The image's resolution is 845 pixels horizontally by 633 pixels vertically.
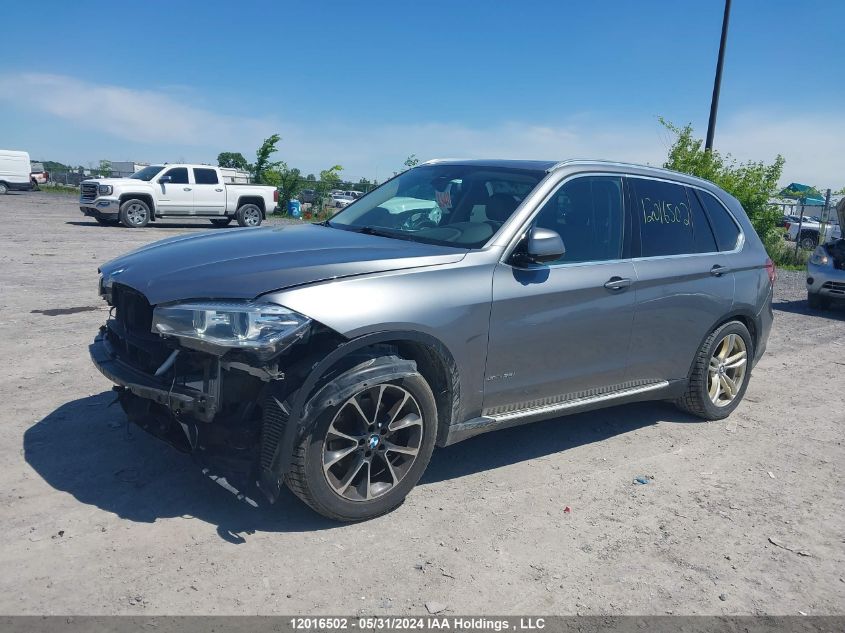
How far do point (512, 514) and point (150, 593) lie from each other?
1.88 metres

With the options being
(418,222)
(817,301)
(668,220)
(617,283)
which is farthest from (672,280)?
(817,301)

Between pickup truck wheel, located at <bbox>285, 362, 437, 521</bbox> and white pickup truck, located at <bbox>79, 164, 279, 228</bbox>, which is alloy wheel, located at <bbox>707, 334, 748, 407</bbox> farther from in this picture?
white pickup truck, located at <bbox>79, 164, 279, 228</bbox>

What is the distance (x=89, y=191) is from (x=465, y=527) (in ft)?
73.9

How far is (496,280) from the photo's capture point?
404 centimetres

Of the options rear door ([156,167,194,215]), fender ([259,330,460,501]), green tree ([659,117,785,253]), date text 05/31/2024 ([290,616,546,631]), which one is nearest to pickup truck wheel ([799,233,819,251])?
green tree ([659,117,785,253])

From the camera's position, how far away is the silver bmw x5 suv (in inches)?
132

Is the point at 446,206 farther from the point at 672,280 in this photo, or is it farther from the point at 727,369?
the point at 727,369

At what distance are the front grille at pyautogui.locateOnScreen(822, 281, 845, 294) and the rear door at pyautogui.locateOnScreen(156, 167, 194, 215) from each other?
18355 mm

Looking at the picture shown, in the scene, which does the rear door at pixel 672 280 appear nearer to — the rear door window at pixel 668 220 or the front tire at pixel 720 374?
the rear door window at pixel 668 220

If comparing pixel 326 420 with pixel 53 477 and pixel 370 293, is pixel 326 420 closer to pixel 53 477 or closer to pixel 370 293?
pixel 370 293

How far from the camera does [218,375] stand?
3289 millimetres

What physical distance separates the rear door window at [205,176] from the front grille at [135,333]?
2065cm

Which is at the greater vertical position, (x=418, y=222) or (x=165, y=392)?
(x=418, y=222)

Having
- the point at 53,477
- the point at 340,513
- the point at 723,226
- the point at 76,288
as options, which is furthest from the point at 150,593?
the point at 76,288
